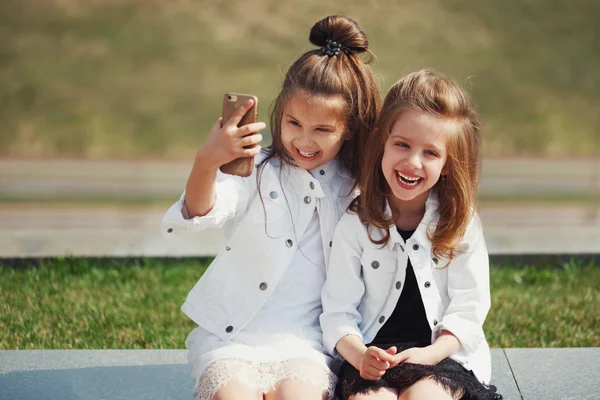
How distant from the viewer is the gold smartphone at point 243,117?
2.50 m

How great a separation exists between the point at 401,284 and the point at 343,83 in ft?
2.00

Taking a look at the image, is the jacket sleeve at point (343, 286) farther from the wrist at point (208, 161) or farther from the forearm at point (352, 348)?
the wrist at point (208, 161)

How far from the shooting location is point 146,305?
441 cm

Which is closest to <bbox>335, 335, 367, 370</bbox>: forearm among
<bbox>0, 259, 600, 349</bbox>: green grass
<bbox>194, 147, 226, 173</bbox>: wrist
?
<bbox>194, 147, 226, 173</bbox>: wrist

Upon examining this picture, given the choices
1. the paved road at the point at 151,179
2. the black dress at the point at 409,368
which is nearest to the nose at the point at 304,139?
the black dress at the point at 409,368

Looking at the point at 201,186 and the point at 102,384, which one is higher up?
the point at 201,186

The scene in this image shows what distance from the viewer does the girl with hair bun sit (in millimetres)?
2537

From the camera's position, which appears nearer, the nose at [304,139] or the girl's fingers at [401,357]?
the girl's fingers at [401,357]

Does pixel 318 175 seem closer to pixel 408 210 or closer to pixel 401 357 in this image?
pixel 408 210

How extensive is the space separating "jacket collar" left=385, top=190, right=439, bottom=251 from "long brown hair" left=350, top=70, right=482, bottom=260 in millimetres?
13

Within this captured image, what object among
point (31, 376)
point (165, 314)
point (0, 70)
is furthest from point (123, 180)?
point (31, 376)

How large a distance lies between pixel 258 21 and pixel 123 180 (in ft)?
6.16

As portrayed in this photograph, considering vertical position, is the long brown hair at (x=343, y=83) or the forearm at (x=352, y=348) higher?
the long brown hair at (x=343, y=83)

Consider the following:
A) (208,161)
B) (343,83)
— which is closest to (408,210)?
(343,83)
